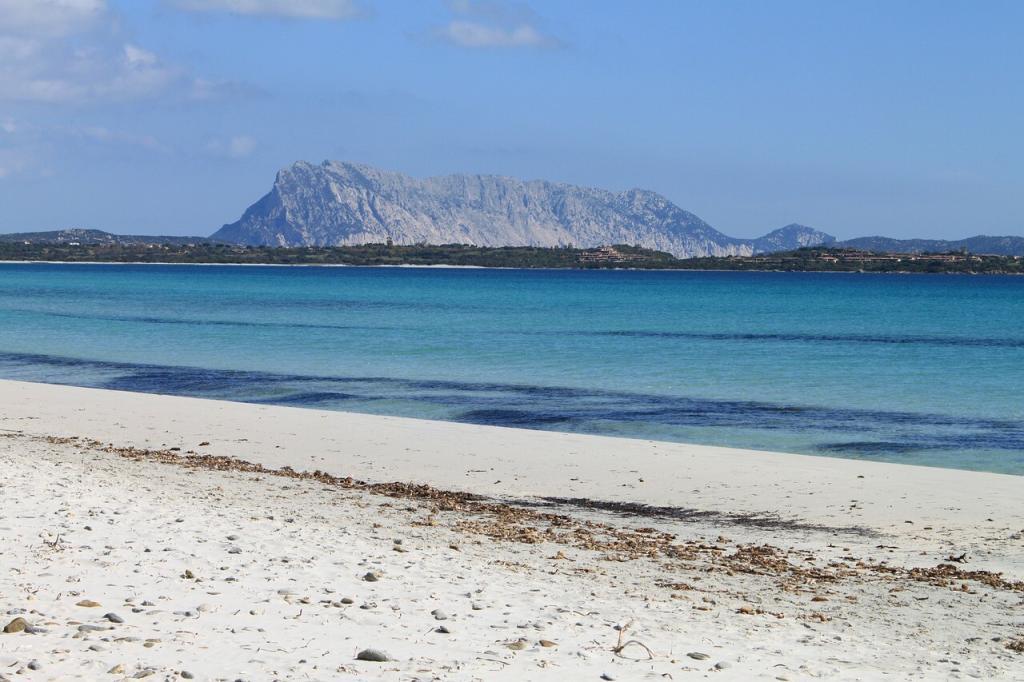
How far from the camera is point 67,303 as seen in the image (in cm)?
8306

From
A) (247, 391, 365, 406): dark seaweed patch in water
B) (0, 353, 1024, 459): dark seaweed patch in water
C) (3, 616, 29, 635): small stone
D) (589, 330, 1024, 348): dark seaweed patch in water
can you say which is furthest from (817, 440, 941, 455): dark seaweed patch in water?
(589, 330, 1024, 348): dark seaweed patch in water

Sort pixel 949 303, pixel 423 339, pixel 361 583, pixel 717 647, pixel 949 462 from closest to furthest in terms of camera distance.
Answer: pixel 717 647, pixel 361 583, pixel 949 462, pixel 423 339, pixel 949 303

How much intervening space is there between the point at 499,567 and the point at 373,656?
116 inches

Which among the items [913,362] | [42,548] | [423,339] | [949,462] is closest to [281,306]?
[423,339]

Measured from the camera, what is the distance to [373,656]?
715cm

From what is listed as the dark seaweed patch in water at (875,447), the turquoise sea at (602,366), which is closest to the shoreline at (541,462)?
the dark seaweed patch in water at (875,447)

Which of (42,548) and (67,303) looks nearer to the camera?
(42,548)

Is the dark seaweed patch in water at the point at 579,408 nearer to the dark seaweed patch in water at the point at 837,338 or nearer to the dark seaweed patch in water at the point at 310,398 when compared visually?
the dark seaweed patch in water at the point at 310,398

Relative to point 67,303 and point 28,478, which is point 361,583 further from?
point 67,303

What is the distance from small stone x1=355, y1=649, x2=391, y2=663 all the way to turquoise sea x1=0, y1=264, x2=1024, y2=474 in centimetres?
1450

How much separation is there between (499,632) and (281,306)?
258 ft

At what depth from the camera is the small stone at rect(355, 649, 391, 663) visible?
23.4 feet

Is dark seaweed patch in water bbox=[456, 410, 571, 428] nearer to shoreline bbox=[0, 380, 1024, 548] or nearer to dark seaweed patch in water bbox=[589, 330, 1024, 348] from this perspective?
shoreline bbox=[0, 380, 1024, 548]

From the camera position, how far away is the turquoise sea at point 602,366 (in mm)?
24266
